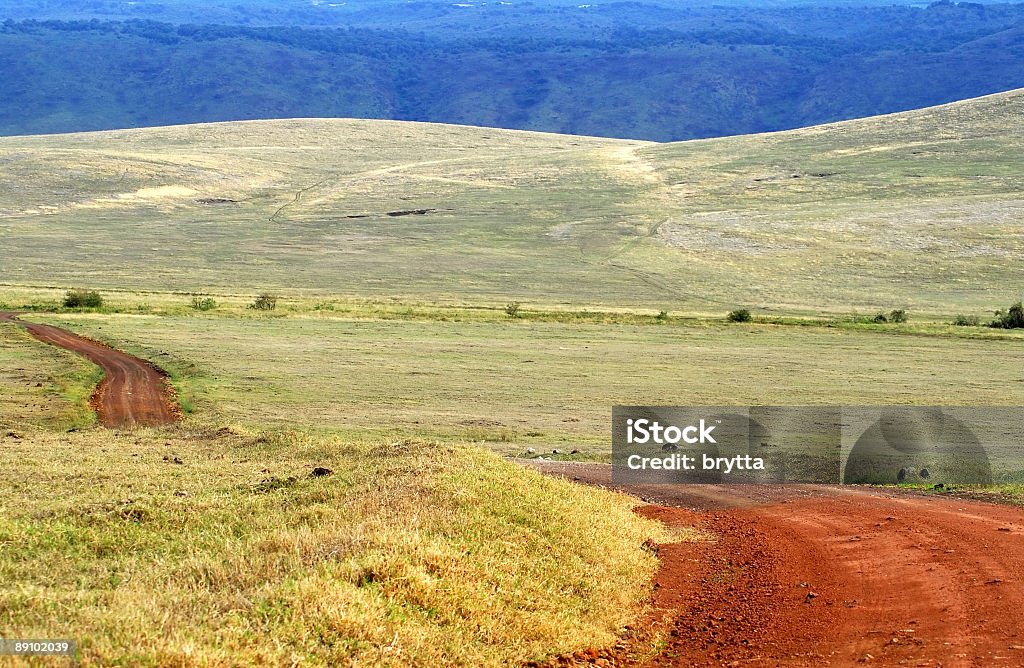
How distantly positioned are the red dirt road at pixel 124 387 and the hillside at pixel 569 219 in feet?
97.2

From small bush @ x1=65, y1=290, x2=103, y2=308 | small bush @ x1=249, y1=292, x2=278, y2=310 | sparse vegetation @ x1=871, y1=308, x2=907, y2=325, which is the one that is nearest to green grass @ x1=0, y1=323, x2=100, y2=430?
small bush @ x1=65, y1=290, x2=103, y2=308

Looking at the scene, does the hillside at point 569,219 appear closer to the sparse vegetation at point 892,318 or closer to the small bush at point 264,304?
the sparse vegetation at point 892,318

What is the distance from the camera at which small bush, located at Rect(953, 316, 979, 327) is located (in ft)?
184

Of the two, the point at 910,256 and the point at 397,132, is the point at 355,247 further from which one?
the point at 397,132

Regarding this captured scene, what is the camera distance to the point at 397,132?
17875 centimetres

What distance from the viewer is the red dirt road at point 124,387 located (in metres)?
28.5

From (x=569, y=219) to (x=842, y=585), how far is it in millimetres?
90841

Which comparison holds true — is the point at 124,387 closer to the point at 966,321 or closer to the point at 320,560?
the point at 320,560

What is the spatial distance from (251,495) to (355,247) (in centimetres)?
7745

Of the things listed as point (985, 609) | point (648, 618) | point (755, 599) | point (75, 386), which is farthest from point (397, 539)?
point (75, 386)

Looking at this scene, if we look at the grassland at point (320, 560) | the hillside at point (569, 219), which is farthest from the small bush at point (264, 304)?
the grassland at point (320, 560)

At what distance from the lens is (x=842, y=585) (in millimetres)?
12367

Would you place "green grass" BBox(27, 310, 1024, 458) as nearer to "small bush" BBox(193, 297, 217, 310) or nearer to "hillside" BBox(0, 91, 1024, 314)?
"small bush" BBox(193, 297, 217, 310)

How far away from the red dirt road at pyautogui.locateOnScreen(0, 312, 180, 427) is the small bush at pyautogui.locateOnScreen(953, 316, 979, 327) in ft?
134
